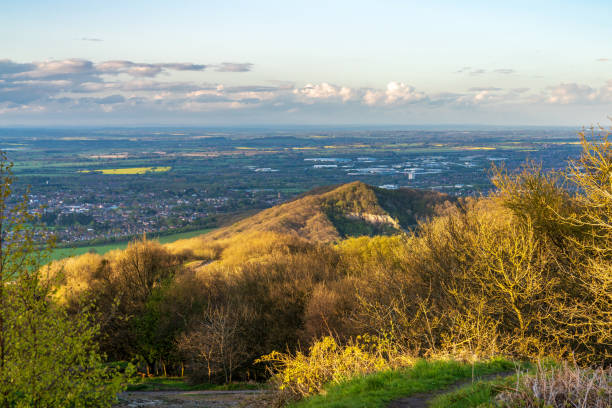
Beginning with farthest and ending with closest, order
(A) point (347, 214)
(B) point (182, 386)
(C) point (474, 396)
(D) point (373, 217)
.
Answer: (A) point (347, 214) → (D) point (373, 217) → (B) point (182, 386) → (C) point (474, 396)

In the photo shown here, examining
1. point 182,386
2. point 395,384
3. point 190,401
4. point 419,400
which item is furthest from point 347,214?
point 419,400

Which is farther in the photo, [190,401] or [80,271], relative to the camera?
[80,271]

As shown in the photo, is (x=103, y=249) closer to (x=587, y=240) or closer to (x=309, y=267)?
(x=309, y=267)

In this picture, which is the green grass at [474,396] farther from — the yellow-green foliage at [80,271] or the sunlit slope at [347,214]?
the sunlit slope at [347,214]

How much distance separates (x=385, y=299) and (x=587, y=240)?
1062 cm

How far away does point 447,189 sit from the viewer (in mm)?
170875

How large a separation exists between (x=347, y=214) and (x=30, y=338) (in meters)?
111

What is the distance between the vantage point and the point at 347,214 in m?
123

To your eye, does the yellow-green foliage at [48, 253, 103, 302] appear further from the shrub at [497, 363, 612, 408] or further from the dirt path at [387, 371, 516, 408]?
the shrub at [497, 363, 612, 408]

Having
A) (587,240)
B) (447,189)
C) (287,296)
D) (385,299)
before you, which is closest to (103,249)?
(287,296)

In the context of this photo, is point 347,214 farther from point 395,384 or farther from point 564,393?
point 564,393

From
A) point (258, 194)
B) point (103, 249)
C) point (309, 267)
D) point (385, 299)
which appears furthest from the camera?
point (258, 194)

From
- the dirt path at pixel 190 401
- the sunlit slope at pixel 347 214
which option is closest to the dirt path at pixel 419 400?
the dirt path at pixel 190 401

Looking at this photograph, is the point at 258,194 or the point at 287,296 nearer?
the point at 287,296
